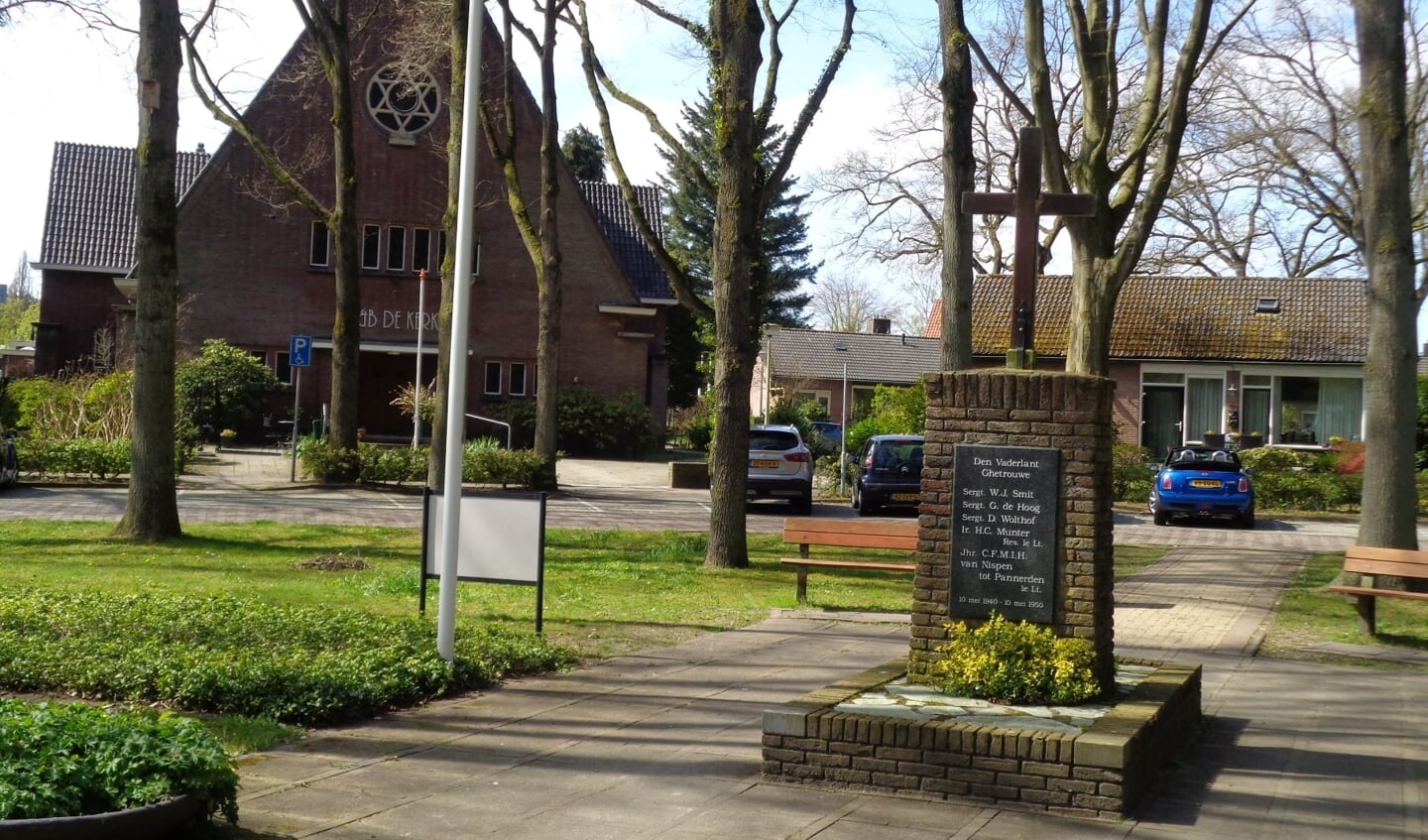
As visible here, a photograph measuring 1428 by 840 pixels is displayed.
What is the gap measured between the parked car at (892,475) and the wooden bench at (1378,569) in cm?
1232

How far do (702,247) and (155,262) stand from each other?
163 feet

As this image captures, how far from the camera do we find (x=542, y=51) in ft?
81.7

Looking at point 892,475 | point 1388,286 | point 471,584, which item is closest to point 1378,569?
point 1388,286

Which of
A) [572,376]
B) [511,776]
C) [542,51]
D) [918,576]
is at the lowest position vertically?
[511,776]

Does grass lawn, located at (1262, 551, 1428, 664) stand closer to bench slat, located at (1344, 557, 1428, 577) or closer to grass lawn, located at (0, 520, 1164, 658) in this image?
bench slat, located at (1344, 557, 1428, 577)

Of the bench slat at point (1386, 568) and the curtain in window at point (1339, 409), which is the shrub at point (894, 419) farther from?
the bench slat at point (1386, 568)

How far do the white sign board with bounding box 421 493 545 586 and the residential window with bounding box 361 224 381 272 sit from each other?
106 ft

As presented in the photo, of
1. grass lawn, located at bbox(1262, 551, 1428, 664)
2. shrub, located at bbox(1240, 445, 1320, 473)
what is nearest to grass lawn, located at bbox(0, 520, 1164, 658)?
grass lawn, located at bbox(1262, 551, 1428, 664)

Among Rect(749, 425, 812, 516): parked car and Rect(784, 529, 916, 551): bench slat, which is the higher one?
Rect(749, 425, 812, 516): parked car

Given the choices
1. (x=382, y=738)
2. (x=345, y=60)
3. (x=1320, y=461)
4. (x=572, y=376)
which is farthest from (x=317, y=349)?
(x=382, y=738)

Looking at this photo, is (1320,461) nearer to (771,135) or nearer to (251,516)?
(251,516)

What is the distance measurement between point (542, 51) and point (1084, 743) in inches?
813

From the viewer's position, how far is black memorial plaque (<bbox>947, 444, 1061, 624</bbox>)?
25.3 feet

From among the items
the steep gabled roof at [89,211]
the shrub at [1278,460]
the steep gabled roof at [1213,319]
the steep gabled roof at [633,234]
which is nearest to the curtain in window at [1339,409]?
the steep gabled roof at [1213,319]
